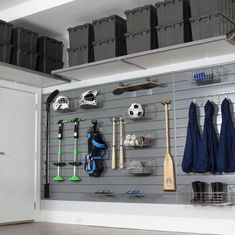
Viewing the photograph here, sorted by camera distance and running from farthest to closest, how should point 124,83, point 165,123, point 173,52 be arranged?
1. point 124,83
2. point 165,123
3. point 173,52

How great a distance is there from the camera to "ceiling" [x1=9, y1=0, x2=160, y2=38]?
5.24 meters

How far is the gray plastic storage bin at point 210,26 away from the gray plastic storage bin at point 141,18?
55 cm

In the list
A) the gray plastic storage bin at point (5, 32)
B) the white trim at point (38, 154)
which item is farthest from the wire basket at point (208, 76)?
the white trim at point (38, 154)

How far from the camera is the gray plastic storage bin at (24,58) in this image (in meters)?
5.62

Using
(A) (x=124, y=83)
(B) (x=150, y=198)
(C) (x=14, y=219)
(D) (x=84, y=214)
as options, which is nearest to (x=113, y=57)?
(A) (x=124, y=83)

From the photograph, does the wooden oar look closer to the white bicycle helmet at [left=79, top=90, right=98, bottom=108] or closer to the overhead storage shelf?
the overhead storage shelf

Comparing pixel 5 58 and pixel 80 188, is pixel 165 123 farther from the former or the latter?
pixel 5 58

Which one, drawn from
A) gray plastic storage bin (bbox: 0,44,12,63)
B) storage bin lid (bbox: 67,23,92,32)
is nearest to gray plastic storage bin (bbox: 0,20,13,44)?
gray plastic storage bin (bbox: 0,44,12,63)

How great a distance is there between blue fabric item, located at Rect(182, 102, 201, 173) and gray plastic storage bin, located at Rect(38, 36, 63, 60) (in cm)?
228

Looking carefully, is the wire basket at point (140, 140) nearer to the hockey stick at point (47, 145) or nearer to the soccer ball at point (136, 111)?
the soccer ball at point (136, 111)

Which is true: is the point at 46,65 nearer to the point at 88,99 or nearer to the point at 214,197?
the point at 88,99

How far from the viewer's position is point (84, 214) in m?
5.74

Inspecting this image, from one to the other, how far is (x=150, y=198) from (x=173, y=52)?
1809 millimetres

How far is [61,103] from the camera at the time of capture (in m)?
5.98
